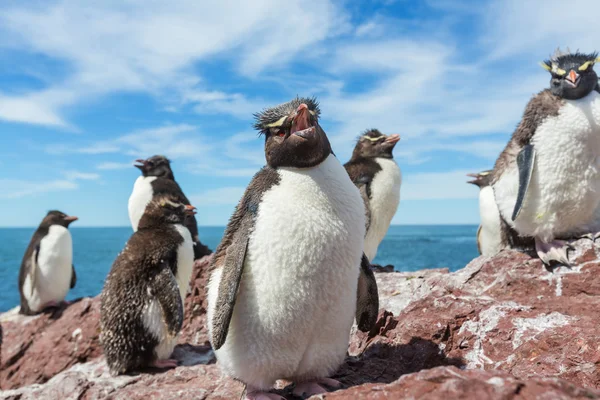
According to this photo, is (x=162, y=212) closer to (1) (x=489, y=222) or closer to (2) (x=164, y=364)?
(2) (x=164, y=364)

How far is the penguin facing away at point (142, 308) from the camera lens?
4.88 metres

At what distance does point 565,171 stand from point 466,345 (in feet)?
5.90

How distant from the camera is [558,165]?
423cm

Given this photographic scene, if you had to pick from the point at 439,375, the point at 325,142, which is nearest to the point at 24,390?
the point at 325,142

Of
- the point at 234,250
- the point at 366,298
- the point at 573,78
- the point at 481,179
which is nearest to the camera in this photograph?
the point at 234,250

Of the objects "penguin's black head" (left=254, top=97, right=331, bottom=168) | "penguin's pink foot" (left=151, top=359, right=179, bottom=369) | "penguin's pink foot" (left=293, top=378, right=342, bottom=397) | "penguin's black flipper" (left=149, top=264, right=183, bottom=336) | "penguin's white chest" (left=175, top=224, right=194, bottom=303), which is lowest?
"penguin's pink foot" (left=151, top=359, right=179, bottom=369)

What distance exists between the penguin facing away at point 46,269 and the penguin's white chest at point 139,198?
1.14m

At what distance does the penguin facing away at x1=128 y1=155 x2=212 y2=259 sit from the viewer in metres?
8.80

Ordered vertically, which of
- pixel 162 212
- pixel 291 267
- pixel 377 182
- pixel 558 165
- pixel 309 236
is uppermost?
pixel 377 182

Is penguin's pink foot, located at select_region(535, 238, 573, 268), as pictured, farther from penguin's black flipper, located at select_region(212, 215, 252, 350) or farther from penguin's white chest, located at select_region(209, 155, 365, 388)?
penguin's black flipper, located at select_region(212, 215, 252, 350)

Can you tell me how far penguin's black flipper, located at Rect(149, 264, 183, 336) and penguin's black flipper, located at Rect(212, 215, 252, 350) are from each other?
221 centimetres

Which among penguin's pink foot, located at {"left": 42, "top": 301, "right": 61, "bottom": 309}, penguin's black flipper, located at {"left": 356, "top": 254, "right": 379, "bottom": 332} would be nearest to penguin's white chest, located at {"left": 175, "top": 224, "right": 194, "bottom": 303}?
penguin's black flipper, located at {"left": 356, "top": 254, "right": 379, "bottom": 332}

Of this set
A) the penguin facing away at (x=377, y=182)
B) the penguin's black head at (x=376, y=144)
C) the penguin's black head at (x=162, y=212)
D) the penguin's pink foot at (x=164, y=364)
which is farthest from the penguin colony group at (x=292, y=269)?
the penguin's black head at (x=376, y=144)

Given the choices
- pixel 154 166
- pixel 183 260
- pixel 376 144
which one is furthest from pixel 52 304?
pixel 376 144
